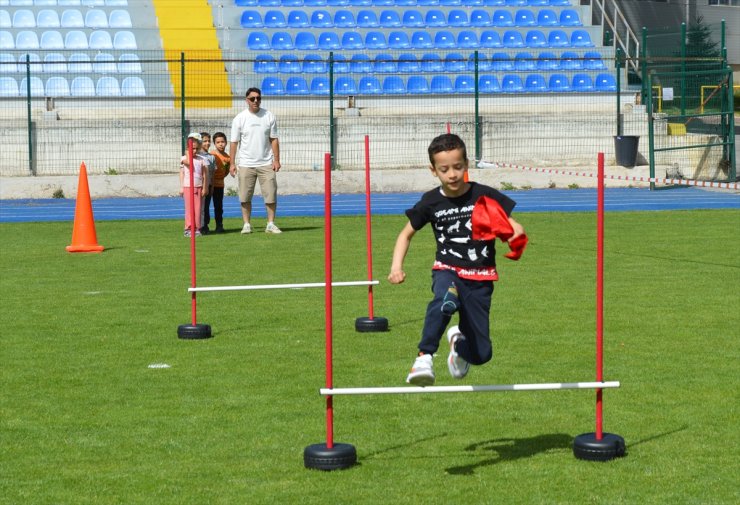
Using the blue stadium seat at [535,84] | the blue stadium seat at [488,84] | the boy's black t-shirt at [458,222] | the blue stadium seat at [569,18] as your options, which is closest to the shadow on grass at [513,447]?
the boy's black t-shirt at [458,222]

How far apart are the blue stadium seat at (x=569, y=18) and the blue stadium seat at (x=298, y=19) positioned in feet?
23.3

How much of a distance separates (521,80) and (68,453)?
1074 inches

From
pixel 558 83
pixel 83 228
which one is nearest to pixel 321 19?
pixel 558 83

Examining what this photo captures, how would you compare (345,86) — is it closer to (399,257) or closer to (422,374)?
(399,257)

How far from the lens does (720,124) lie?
3116cm

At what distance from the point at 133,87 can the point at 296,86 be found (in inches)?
157

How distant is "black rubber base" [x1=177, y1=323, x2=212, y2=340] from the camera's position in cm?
1051

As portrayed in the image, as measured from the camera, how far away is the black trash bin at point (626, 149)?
3008cm

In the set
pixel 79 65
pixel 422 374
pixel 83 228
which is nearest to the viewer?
pixel 422 374

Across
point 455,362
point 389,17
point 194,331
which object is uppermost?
point 389,17

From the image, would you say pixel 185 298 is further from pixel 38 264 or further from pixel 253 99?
pixel 253 99

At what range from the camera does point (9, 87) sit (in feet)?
97.9

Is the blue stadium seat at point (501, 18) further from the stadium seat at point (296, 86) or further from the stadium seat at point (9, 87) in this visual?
the stadium seat at point (9, 87)

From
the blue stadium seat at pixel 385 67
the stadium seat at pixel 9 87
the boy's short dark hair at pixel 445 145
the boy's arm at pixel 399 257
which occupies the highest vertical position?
the blue stadium seat at pixel 385 67
